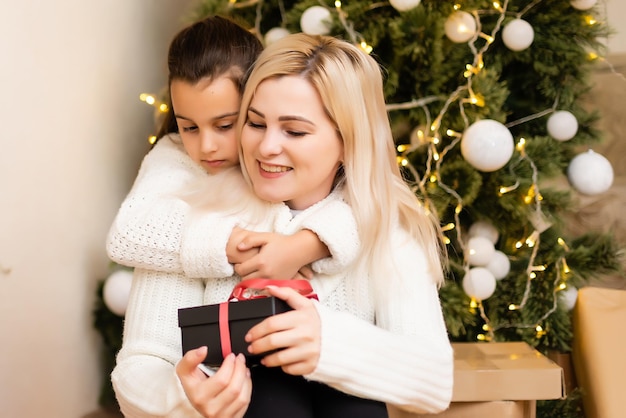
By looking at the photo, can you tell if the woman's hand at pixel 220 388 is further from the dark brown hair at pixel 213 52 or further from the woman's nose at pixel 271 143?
the dark brown hair at pixel 213 52

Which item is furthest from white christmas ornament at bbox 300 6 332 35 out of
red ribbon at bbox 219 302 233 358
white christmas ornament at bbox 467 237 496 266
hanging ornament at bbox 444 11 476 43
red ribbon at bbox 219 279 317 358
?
red ribbon at bbox 219 302 233 358

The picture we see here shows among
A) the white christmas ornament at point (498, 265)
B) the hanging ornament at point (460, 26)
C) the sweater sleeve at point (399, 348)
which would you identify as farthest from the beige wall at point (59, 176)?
the white christmas ornament at point (498, 265)

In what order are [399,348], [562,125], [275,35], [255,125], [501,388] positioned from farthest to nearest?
1. [562,125]
2. [275,35]
3. [501,388]
4. [255,125]
5. [399,348]

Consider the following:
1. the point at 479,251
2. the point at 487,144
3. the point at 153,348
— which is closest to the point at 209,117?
the point at 153,348

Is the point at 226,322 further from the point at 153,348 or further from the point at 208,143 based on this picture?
the point at 208,143

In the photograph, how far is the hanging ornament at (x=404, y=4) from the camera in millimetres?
1540

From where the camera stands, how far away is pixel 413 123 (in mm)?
1777

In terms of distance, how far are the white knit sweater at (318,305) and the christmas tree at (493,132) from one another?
1.69ft

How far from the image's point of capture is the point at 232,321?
3.19 ft

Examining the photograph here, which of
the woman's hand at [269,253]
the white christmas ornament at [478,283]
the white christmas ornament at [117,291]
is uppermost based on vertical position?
the woman's hand at [269,253]

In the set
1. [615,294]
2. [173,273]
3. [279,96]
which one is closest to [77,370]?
[173,273]

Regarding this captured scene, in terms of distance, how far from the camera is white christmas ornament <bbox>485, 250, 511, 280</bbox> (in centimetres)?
172

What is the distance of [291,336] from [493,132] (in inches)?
32.3

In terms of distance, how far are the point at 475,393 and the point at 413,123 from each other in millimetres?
685
